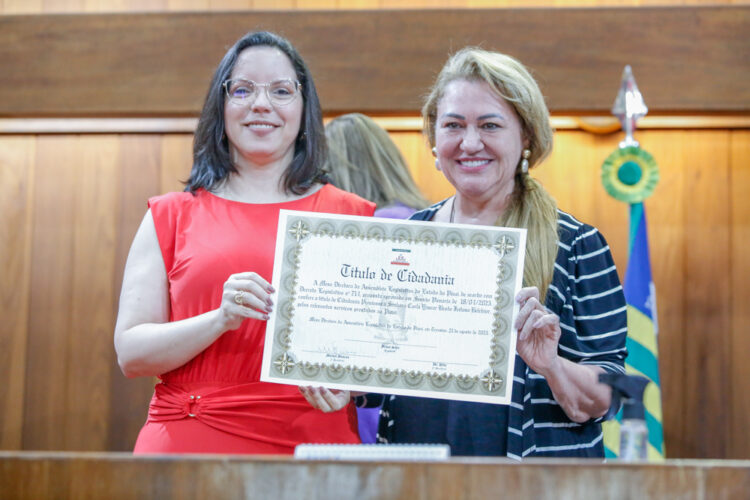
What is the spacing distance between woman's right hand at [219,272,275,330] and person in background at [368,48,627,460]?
36 centimetres

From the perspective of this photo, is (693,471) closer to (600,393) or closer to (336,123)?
(600,393)

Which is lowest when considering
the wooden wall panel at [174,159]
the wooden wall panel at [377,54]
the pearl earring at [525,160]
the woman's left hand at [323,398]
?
the woman's left hand at [323,398]

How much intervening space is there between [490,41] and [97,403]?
1785 millimetres

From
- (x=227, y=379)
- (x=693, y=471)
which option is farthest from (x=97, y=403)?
(x=693, y=471)

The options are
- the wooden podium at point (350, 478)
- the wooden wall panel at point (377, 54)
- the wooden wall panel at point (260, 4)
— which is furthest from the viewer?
the wooden wall panel at point (260, 4)

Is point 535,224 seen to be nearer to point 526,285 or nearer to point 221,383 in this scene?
point 526,285

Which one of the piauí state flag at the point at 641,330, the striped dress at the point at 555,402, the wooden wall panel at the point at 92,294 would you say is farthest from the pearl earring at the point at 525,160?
the wooden wall panel at the point at 92,294

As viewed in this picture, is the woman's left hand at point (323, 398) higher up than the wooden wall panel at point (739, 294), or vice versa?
the wooden wall panel at point (739, 294)

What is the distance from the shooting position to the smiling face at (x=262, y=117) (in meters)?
1.69

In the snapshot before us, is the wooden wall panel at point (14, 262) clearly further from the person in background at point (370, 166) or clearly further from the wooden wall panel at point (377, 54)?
the person in background at point (370, 166)

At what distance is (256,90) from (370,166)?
74 cm

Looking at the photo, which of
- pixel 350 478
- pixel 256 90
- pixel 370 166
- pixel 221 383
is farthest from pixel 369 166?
pixel 350 478

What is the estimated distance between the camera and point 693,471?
0.94 meters

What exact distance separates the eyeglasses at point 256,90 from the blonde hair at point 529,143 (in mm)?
278
